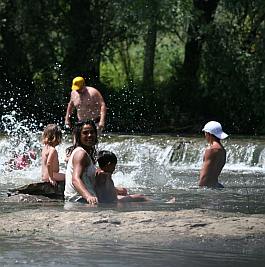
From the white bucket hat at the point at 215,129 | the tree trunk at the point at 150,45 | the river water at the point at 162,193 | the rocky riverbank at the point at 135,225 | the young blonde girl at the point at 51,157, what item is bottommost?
the river water at the point at 162,193

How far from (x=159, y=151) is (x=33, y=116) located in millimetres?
8454

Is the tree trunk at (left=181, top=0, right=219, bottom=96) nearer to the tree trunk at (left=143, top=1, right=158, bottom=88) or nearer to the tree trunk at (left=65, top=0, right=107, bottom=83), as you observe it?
the tree trunk at (left=143, top=1, right=158, bottom=88)

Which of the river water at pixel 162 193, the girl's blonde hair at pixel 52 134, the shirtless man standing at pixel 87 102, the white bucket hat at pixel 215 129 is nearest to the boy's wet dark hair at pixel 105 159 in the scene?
the river water at pixel 162 193

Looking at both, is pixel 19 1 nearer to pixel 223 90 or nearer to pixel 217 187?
pixel 223 90

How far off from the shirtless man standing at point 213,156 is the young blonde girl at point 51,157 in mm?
1958

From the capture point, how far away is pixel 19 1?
26.2 m

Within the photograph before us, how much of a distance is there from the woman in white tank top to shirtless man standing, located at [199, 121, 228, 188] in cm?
253

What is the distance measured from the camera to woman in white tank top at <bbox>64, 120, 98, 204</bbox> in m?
9.48

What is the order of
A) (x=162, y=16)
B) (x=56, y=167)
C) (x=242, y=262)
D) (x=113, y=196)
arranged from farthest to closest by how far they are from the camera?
(x=162, y=16), (x=56, y=167), (x=113, y=196), (x=242, y=262)

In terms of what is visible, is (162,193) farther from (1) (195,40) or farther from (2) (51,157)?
(1) (195,40)

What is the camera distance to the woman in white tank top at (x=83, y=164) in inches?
373

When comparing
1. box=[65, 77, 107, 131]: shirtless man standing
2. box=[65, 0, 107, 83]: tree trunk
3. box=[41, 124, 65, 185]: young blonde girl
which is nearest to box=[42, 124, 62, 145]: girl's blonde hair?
box=[41, 124, 65, 185]: young blonde girl

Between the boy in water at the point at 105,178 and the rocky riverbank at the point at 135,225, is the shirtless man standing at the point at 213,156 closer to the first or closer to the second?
the boy in water at the point at 105,178

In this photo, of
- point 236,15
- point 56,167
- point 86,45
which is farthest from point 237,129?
point 56,167
